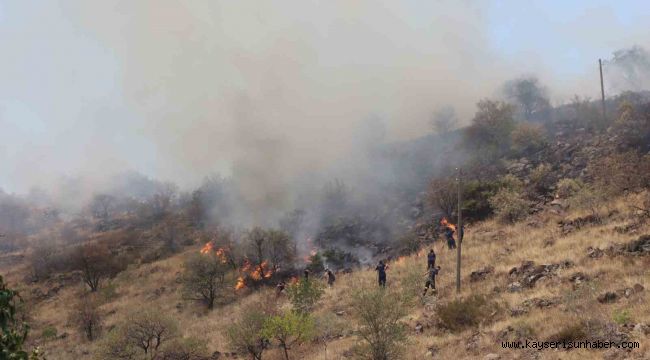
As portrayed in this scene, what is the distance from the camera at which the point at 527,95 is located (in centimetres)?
4578

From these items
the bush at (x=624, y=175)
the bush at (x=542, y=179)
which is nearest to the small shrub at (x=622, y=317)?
the bush at (x=624, y=175)

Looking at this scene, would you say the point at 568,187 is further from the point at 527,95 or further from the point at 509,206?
the point at 527,95

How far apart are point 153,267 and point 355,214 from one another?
47.0ft

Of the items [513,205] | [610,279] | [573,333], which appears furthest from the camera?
[513,205]

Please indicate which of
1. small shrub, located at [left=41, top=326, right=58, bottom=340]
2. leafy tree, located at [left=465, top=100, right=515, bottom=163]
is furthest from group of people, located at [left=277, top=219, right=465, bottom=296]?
leafy tree, located at [left=465, top=100, right=515, bottom=163]

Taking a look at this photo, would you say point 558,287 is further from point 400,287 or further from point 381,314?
point 400,287

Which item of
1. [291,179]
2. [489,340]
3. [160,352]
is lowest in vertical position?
[160,352]

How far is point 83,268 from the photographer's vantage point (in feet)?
105

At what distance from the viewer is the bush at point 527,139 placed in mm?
32344

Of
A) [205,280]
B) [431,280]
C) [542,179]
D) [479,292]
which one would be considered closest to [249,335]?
[431,280]

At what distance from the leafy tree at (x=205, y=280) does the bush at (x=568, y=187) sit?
18.2 metres

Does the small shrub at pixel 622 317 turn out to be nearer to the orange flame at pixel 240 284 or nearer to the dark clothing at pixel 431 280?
the dark clothing at pixel 431 280

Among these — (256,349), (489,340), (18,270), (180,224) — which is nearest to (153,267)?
(180,224)

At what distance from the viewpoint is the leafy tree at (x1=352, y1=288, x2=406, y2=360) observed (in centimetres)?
1072
